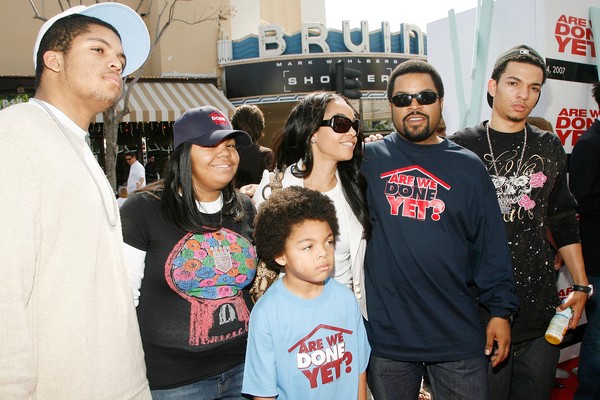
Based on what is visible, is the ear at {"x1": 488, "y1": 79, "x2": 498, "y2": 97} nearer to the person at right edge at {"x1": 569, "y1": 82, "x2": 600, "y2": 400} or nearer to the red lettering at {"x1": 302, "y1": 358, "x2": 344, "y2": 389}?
the person at right edge at {"x1": 569, "y1": 82, "x2": 600, "y2": 400}

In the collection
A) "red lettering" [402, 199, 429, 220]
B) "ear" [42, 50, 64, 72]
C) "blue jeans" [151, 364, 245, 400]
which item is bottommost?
"blue jeans" [151, 364, 245, 400]

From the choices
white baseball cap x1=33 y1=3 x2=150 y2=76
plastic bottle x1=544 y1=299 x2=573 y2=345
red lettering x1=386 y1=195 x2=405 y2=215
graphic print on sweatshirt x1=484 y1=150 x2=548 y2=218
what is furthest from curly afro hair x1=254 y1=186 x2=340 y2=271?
plastic bottle x1=544 y1=299 x2=573 y2=345

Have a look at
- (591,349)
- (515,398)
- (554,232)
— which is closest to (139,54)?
(554,232)

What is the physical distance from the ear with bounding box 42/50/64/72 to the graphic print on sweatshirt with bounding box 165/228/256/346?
0.92m

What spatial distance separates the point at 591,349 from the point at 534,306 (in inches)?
52.3

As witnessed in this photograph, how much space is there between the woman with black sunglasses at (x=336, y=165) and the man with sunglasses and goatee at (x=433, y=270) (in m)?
0.08

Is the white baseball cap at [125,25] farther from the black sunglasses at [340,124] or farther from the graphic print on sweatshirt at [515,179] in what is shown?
the graphic print on sweatshirt at [515,179]

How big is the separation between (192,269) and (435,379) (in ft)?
4.55

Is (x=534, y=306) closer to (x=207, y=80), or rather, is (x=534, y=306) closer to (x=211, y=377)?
(x=211, y=377)

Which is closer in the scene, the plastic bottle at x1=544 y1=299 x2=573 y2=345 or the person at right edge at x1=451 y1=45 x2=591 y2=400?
the plastic bottle at x1=544 y1=299 x2=573 y2=345

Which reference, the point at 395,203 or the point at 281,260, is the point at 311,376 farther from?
the point at 395,203

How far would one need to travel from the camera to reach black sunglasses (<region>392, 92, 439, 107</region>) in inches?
104

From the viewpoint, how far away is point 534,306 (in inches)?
109

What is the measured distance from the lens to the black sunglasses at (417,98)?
264 cm
